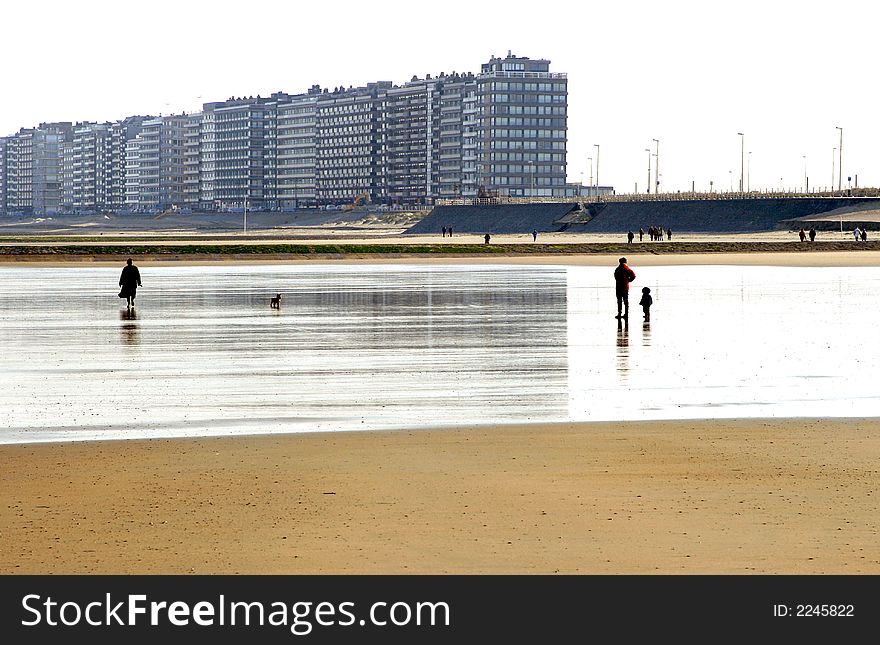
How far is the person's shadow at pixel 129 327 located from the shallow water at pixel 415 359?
0.30ft

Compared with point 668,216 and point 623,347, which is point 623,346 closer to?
point 623,347

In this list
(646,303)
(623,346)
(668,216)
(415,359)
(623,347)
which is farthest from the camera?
(668,216)

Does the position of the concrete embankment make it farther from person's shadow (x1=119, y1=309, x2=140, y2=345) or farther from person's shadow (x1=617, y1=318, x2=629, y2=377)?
person's shadow (x1=617, y1=318, x2=629, y2=377)

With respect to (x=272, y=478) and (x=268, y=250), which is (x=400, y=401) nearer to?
(x=272, y=478)

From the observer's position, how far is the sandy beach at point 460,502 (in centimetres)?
1032

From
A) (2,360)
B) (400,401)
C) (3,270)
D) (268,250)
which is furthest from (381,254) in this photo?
(400,401)

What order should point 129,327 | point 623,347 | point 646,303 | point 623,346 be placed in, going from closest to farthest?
point 623,347 → point 623,346 → point 129,327 → point 646,303

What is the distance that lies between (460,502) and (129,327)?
2288cm

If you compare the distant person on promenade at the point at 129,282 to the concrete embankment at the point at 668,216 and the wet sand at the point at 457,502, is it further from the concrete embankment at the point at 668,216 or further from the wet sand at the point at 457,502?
the concrete embankment at the point at 668,216

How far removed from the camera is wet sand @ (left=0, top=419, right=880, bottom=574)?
10312 millimetres

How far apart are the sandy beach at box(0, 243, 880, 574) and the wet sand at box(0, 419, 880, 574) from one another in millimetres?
27

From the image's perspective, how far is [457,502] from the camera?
12.5 m

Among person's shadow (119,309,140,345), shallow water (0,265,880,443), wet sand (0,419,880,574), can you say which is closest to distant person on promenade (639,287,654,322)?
shallow water (0,265,880,443)

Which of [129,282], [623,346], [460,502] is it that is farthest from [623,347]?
[129,282]
